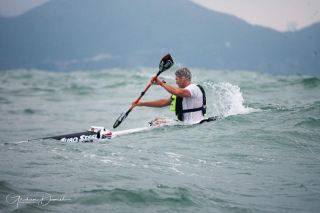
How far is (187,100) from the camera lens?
378 inches

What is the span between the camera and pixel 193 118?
9.75 meters

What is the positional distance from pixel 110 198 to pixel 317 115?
6967 mm

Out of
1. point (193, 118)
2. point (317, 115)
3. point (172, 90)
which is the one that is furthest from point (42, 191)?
point (317, 115)

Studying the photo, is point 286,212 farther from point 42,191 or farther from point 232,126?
point 232,126

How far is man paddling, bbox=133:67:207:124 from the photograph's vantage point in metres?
9.41

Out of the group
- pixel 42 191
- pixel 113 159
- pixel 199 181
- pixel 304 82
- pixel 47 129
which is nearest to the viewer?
pixel 42 191

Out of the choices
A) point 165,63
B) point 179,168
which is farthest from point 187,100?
point 179,168
